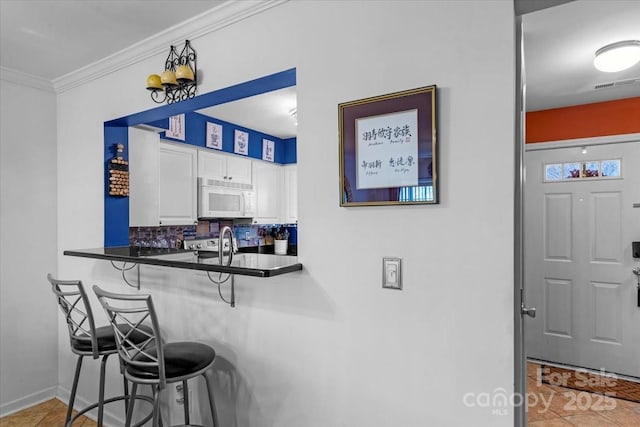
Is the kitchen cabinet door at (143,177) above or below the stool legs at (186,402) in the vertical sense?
above

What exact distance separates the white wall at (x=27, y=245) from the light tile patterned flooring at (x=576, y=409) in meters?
3.71

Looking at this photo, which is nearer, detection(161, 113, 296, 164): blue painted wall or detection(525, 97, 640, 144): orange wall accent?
detection(525, 97, 640, 144): orange wall accent

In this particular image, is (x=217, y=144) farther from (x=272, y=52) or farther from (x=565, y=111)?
(x=565, y=111)

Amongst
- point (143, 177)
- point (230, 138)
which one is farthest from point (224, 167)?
point (143, 177)

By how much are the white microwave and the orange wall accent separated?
3059 millimetres

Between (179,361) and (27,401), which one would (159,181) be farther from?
(27,401)

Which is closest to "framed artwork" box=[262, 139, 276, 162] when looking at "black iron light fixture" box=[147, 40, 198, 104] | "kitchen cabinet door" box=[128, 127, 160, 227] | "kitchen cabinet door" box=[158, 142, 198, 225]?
"kitchen cabinet door" box=[158, 142, 198, 225]

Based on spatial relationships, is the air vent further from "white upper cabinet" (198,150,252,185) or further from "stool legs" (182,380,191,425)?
"stool legs" (182,380,191,425)

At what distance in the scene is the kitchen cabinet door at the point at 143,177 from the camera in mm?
2738

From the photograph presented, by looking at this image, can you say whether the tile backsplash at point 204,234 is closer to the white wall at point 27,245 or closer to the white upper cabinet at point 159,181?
the white upper cabinet at point 159,181

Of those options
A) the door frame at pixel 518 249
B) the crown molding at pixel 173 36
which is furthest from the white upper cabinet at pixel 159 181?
the door frame at pixel 518 249

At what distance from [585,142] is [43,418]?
197 inches

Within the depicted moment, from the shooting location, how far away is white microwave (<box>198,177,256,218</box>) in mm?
3672

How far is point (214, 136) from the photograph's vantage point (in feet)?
13.3
